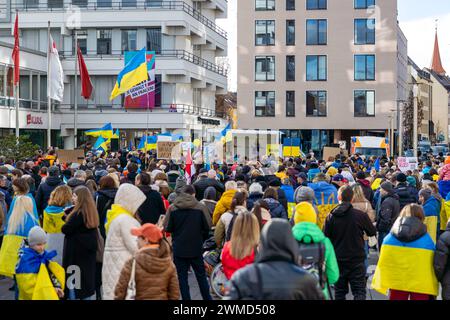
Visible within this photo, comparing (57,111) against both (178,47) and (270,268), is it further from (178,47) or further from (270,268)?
(270,268)

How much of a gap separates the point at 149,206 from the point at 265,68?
5047 centimetres

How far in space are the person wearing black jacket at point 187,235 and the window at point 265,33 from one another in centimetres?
5214

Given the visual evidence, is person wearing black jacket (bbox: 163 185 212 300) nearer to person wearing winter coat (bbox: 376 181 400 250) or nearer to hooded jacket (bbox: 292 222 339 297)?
hooded jacket (bbox: 292 222 339 297)

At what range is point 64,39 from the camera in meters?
55.3

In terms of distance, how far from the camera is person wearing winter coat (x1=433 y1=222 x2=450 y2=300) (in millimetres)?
8383

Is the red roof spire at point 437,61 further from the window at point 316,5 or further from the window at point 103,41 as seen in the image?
the window at point 103,41

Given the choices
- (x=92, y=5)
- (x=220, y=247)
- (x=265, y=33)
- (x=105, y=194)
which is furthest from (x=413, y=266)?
(x=265, y=33)

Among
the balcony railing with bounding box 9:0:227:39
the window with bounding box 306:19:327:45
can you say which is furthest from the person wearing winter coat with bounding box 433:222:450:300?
the window with bounding box 306:19:327:45

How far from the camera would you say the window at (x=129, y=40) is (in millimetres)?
55188

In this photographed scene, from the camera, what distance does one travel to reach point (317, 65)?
61.4 metres

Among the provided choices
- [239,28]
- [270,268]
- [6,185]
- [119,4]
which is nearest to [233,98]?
[239,28]

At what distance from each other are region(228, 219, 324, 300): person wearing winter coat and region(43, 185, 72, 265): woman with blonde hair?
17.7 ft

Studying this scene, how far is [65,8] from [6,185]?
42.9m

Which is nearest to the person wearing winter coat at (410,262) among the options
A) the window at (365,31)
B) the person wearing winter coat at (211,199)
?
the person wearing winter coat at (211,199)
